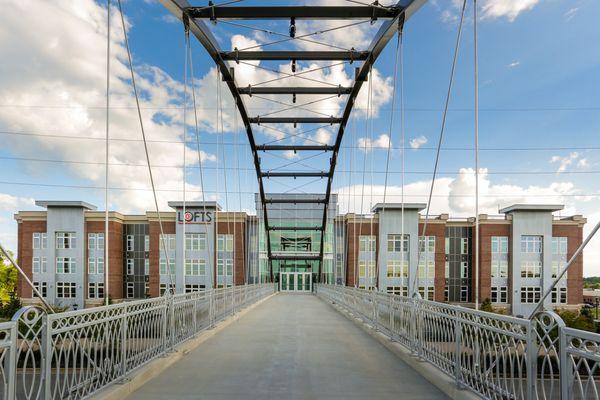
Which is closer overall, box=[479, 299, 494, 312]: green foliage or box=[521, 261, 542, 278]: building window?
box=[479, 299, 494, 312]: green foliage

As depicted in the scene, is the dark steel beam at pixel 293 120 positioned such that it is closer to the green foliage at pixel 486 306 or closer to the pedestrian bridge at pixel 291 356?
the pedestrian bridge at pixel 291 356

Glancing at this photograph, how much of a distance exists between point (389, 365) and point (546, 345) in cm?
325

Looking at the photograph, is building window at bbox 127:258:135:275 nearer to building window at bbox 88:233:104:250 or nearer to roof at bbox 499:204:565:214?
building window at bbox 88:233:104:250

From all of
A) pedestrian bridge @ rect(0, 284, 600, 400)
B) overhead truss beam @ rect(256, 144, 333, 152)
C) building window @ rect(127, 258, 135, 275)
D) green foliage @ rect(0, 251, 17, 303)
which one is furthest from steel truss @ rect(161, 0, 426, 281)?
green foliage @ rect(0, 251, 17, 303)

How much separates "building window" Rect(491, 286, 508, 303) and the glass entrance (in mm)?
18605

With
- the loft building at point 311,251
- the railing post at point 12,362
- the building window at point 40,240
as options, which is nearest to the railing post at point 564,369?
the railing post at point 12,362

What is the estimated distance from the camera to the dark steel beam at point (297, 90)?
16.6 metres

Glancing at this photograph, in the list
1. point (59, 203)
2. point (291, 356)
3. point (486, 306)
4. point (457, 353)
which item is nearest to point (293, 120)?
point (291, 356)

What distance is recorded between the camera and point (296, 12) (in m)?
11.1

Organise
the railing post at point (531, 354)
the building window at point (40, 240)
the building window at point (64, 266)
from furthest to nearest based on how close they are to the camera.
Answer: the building window at point (40, 240)
the building window at point (64, 266)
the railing post at point (531, 354)

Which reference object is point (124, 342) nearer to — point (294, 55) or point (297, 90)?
point (294, 55)

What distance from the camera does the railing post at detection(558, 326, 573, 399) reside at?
2.85m

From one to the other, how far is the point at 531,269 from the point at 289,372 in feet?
A: 146

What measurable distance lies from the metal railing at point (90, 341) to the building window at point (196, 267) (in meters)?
36.8
